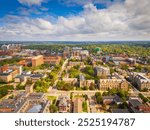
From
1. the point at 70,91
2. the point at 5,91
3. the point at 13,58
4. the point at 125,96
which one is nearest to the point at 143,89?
the point at 125,96

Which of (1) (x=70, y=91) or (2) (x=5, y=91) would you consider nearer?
(2) (x=5, y=91)

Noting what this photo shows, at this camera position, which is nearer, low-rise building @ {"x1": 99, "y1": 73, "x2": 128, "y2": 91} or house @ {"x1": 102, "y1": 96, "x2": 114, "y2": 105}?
house @ {"x1": 102, "y1": 96, "x2": 114, "y2": 105}

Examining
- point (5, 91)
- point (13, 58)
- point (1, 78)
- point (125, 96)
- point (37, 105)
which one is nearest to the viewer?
point (37, 105)

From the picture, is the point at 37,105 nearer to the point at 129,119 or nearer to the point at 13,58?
the point at 129,119

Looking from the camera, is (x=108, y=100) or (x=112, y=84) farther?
(x=112, y=84)

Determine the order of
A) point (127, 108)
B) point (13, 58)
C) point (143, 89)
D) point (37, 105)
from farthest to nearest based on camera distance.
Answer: point (13, 58) < point (143, 89) < point (127, 108) < point (37, 105)

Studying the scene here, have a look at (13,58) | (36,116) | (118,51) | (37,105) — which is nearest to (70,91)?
(37,105)

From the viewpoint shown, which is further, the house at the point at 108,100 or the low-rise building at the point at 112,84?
the low-rise building at the point at 112,84

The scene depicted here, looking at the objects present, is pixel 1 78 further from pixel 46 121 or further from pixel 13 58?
pixel 46 121

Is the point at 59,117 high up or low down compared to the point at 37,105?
up
